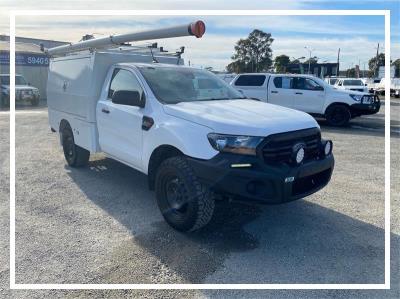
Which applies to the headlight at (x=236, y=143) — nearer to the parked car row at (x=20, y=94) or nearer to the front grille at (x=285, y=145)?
the front grille at (x=285, y=145)

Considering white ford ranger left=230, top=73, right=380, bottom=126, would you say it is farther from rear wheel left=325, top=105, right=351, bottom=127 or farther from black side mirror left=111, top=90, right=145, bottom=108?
black side mirror left=111, top=90, right=145, bottom=108

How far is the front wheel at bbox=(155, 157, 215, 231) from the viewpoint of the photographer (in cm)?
360

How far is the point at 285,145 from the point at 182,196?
3.73ft

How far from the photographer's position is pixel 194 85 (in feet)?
15.6

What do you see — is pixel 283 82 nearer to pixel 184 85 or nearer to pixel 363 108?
pixel 363 108

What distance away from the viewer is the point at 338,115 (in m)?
12.3

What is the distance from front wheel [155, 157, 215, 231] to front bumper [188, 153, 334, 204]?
0.46ft

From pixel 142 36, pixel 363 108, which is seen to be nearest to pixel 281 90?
pixel 363 108

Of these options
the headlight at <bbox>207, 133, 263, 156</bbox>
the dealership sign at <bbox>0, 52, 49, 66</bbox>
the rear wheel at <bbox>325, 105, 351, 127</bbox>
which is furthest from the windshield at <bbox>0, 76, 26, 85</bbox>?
the headlight at <bbox>207, 133, 263, 156</bbox>

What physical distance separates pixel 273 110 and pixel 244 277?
1.83m

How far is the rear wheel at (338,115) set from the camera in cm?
1213

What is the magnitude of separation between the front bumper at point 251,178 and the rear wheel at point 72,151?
3.28m

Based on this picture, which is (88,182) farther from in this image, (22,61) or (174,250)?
(22,61)

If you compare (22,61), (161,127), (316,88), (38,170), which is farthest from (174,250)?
(22,61)
